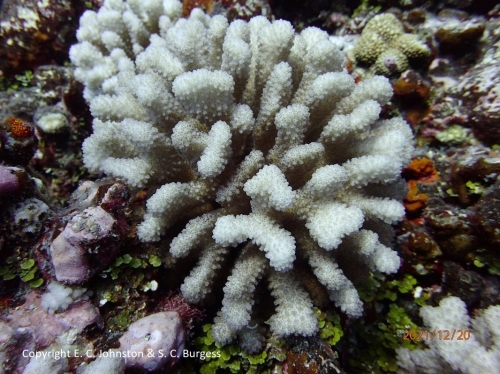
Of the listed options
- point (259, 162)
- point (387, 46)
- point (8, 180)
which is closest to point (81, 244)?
point (8, 180)

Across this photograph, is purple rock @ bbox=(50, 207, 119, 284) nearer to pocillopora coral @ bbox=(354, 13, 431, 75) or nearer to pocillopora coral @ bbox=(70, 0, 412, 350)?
pocillopora coral @ bbox=(70, 0, 412, 350)

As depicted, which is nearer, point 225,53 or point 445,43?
point 225,53

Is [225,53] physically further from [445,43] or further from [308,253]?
[445,43]

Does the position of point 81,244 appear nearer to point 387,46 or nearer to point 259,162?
point 259,162

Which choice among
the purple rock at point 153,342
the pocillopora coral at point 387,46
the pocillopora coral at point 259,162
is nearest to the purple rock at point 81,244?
the pocillopora coral at point 259,162

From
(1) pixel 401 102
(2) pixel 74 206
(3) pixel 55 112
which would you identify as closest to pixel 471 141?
(1) pixel 401 102

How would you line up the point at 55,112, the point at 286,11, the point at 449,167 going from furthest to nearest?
the point at 286,11
the point at 55,112
the point at 449,167

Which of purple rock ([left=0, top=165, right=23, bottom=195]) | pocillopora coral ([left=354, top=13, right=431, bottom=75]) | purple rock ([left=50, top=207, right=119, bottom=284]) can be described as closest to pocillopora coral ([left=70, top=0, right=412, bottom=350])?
purple rock ([left=50, top=207, right=119, bottom=284])
